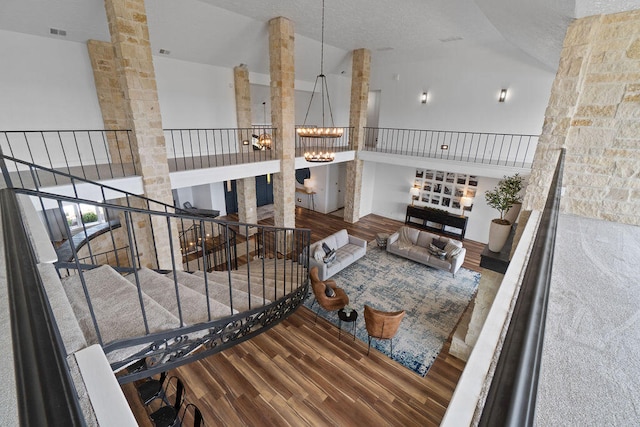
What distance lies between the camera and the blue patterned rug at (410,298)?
4930 mm

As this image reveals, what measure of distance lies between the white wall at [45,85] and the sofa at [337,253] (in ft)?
19.2

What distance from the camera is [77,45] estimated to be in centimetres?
593

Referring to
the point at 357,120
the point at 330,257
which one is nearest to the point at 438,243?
the point at 330,257

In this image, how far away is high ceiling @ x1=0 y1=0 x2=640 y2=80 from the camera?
4312mm

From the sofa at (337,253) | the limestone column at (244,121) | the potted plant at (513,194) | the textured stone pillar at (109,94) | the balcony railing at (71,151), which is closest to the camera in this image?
the potted plant at (513,194)

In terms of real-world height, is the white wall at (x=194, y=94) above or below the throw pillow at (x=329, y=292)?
above

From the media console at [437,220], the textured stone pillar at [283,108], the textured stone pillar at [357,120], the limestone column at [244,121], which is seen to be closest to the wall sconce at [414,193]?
the media console at [437,220]

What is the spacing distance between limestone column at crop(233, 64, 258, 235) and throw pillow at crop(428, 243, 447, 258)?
5.62 m

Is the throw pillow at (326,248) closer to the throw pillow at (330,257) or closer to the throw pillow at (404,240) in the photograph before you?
the throw pillow at (330,257)

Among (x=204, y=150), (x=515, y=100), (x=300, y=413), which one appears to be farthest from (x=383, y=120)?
(x=300, y=413)

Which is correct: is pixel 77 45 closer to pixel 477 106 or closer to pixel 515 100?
pixel 477 106

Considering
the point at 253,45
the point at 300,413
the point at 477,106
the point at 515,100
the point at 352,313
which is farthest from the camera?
the point at 477,106

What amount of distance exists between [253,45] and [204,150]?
10.8 ft

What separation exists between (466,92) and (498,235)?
6.45 meters
